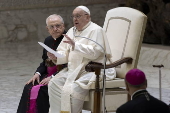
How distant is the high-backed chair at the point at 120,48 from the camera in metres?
5.25

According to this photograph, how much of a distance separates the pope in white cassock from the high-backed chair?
0.35 ft

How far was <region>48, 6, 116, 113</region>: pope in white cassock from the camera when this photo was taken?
17.4 ft

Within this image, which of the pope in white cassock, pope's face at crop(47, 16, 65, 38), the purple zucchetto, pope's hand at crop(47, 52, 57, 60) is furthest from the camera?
pope's face at crop(47, 16, 65, 38)

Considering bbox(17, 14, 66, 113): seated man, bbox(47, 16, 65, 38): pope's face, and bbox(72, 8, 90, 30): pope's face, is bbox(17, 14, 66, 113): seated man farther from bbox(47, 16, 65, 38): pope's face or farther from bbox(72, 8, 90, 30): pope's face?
bbox(72, 8, 90, 30): pope's face

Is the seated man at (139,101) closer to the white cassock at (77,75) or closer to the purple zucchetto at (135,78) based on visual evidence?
the purple zucchetto at (135,78)

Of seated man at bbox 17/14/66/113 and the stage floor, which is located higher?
seated man at bbox 17/14/66/113

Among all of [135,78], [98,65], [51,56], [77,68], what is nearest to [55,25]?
[51,56]

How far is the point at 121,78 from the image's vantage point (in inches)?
220

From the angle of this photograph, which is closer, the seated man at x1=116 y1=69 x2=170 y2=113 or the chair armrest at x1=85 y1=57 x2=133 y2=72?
the seated man at x1=116 y1=69 x2=170 y2=113

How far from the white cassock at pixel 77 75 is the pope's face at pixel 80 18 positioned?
0.06m

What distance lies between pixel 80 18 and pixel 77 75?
0.62 metres

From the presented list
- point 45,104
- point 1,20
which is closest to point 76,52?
point 45,104

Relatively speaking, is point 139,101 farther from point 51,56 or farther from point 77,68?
point 51,56

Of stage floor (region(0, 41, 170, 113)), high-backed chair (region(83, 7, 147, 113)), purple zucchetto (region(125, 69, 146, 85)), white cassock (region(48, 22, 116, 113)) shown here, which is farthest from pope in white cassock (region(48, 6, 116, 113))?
purple zucchetto (region(125, 69, 146, 85))
